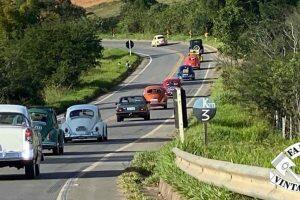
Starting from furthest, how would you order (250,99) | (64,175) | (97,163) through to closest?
(250,99) < (97,163) < (64,175)

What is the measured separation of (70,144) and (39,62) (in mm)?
33176

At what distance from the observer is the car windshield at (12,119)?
66.3 ft

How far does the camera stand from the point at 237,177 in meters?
11.0

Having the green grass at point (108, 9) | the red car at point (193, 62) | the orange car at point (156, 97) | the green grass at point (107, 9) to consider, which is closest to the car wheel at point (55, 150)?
the orange car at point (156, 97)

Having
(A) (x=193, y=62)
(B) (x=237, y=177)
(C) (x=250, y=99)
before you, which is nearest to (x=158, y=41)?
(A) (x=193, y=62)

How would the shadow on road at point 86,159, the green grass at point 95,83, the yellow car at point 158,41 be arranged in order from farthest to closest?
the yellow car at point 158,41 → the green grass at point 95,83 → the shadow on road at point 86,159

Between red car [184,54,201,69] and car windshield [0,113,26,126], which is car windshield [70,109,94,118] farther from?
red car [184,54,201,69]

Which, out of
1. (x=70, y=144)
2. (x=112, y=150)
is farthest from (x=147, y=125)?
(x=112, y=150)

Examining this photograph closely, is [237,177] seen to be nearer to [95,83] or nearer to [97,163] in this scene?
[97,163]

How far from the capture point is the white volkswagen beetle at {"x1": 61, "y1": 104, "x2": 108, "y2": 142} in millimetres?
34375

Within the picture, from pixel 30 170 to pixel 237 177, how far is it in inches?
396

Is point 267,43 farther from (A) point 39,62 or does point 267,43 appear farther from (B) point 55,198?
(B) point 55,198

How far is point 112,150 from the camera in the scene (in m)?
30.0

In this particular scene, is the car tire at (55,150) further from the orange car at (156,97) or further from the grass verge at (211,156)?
the orange car at (156,97)
